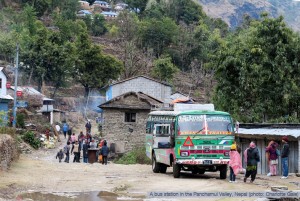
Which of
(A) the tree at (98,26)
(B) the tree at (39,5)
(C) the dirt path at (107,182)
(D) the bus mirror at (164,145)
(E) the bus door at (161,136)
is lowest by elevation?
(C) the dirt path at (107,182)

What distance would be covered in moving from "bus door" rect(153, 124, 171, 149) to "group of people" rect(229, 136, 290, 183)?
10.1ft

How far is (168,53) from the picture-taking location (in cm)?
10419

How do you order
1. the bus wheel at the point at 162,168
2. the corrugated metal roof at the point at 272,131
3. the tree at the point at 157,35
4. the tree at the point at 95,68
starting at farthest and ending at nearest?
1. the tree at the point at 157,35
2. the tree at the point at 95,68
3. the bus wheel at the point at 162,168
4. the corrugated metal roof at the point at 272,131

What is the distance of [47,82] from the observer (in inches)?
3246

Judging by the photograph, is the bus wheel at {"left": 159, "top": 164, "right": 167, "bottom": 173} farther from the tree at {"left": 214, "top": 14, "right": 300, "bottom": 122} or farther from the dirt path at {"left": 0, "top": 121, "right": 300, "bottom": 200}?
the tree at {"left": 214, "top": 14, "right": 300, "bottom": 122}

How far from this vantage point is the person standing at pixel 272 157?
2347 centimetres

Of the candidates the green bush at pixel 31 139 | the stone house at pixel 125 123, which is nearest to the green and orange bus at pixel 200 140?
the stone house at pixel 125 123

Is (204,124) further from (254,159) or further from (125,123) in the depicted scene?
(125,123)

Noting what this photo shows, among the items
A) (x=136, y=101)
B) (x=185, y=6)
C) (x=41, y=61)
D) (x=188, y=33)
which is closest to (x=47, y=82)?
(x=41, y=61)

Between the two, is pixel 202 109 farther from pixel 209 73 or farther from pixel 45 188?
pixel 209 73

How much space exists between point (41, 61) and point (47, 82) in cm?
1106

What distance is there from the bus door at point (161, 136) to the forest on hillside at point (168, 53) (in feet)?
37.5

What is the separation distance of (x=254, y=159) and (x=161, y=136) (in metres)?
5.44

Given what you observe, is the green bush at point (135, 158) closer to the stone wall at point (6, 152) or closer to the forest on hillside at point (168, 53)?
the forest on hillside at point (168, 53)
